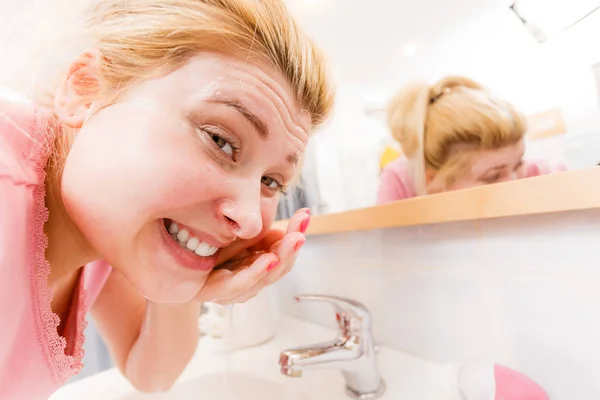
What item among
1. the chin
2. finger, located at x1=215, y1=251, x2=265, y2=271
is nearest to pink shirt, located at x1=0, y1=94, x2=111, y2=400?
the chin

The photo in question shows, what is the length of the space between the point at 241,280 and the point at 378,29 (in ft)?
1.75

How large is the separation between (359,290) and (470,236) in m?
0.27

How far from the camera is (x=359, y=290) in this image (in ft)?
2.38

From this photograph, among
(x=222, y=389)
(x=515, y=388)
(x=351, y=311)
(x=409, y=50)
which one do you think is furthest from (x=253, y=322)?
(x=409, y=50)

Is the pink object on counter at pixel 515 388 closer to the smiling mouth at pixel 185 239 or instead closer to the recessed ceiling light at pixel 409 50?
the smiling mouth at pixel 185 239

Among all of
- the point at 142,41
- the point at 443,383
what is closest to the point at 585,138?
the point at 443,383

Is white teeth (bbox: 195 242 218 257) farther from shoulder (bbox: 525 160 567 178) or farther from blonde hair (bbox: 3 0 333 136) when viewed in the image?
shoulder (bbox: 525 160 567 178)

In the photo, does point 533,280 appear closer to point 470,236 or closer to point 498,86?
point 470,236

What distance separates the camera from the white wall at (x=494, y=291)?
421mm

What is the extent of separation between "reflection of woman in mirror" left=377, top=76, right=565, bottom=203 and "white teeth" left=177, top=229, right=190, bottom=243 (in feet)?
1.29

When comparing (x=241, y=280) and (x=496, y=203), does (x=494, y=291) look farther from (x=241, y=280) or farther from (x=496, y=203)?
(x=241, y=280)

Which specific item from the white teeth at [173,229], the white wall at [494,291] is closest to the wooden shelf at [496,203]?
the white wall at [494,291]

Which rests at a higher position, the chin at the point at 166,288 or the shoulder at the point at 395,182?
the shoulder at the point at 395,182

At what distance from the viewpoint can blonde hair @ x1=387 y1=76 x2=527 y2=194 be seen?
1.76 ft
